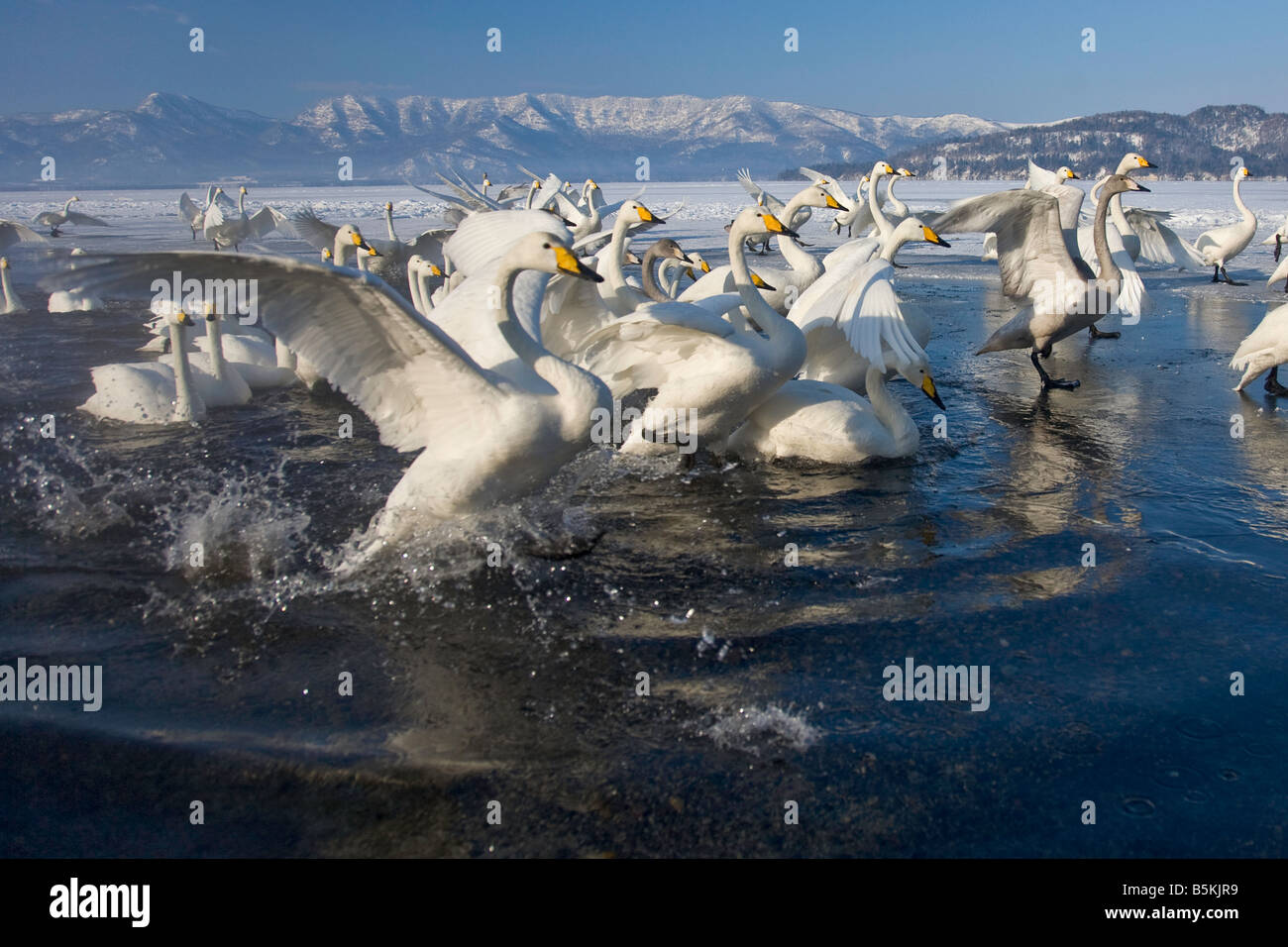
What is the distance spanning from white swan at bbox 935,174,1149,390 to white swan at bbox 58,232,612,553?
4.58 meters

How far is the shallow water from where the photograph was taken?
2787 mm

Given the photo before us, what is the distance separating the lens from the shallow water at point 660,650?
279 centimetres

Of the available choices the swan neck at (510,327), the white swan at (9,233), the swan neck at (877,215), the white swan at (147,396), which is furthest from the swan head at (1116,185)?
the white swan at (9,233)

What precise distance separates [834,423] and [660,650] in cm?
264

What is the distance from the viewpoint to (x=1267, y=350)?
7.32 meters

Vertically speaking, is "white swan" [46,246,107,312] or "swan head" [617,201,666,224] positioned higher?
"swan head" [617,201,666,224]

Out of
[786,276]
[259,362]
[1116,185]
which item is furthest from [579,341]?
[1116,185]

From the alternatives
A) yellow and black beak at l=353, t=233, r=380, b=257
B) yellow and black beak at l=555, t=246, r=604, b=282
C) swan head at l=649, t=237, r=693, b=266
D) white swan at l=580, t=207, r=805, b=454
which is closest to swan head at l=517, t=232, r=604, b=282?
yellow and black beak at l=555, t=246, r=604, b=282

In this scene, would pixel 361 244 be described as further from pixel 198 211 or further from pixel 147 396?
pixel 198 211

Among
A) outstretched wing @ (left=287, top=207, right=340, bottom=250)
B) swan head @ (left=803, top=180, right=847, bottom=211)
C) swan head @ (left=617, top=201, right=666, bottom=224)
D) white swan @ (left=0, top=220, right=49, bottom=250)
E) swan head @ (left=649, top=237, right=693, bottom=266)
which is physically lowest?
swan head @ (left=649, top=237, right=693, bottom=266)

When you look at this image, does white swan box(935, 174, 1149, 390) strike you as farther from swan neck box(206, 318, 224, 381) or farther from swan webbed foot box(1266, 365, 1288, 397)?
swan neck box(206, 318, 224, 381)

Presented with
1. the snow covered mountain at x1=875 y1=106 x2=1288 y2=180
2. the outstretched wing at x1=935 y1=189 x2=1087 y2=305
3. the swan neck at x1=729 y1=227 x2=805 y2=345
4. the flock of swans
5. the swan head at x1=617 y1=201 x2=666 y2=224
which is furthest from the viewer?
the snow covered mountain at x1=875 y1=106 x2=1288 y2=180

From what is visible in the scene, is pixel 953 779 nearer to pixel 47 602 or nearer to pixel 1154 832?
pixel 1154 832

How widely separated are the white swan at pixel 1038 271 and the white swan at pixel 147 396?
585 centimetres
